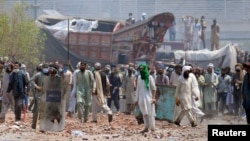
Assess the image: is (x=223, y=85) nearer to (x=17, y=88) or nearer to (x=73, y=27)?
(x=17, y=88)

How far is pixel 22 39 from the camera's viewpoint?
40594 mm

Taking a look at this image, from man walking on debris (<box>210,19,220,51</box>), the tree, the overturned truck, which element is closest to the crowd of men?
the overturned truck

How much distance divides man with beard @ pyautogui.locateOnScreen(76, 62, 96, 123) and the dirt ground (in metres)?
0.39

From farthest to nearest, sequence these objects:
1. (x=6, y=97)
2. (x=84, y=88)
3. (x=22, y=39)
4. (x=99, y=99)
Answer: (x=22, y=39) → (x=6, y=97) → (x=99, y=99) → (x=84, y=88)

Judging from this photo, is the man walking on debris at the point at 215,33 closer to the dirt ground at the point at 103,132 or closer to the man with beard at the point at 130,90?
the man with beard at the point at 130,90

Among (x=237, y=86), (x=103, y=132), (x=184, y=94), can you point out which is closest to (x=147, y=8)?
(x=237, y=86)

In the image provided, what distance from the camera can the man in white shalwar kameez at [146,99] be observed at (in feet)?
51.4

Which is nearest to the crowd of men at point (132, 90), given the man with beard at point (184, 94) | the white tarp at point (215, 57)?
the man with beard at point (184, 94)

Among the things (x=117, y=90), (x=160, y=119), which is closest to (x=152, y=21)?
(x=117, y=90)

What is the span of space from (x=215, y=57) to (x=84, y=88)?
1713 cm

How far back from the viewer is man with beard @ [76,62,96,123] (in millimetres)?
17797

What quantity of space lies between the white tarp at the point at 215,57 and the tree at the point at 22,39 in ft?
28.1

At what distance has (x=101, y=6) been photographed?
77.6 m

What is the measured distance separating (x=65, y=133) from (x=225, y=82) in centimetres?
885
